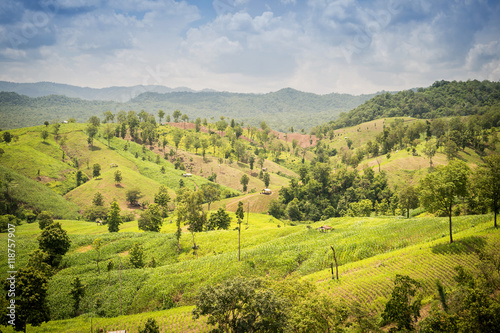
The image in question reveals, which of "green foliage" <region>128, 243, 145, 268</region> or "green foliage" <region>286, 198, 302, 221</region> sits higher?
"green foliage" <region>128, 243, 145, 268</region>

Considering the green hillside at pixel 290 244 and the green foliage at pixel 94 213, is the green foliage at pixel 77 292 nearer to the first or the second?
the green hillside at pixel 290 244

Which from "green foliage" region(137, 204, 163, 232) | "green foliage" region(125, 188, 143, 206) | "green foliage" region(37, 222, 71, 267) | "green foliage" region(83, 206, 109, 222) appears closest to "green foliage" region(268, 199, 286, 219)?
"green foliage" region(137, 204, 163, 232)

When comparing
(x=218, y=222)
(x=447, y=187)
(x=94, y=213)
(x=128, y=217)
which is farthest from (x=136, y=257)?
(x=94, y=213)

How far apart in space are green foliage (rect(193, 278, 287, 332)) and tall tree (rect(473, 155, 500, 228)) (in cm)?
4336

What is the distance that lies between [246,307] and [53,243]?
58.6 m

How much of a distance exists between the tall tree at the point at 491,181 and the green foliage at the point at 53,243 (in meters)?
91.3

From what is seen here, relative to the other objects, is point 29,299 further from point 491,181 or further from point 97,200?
point 97,200

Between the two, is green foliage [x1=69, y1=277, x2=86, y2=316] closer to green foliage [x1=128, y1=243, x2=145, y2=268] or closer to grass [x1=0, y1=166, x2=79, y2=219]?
green foliage [x1=128, y1=243, x2=145, y2=268]

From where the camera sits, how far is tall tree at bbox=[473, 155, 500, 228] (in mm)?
44594

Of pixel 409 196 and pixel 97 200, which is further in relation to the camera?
pixel 97 200

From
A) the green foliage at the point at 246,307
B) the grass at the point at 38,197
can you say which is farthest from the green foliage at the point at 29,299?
the grass at the point at 38,197

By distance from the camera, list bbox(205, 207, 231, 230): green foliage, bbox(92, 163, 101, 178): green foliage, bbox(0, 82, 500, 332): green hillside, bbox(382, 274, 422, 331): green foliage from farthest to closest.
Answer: bbox(92, 163, 101, 178): green foliage → bbox(205, 207, 231, 230): green foliage → bbox(0, 82, 500, 332): green hillside → bbox(382, 274, 422, 331): green foliage

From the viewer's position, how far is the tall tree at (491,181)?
44594mm

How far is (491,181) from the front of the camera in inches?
1779
